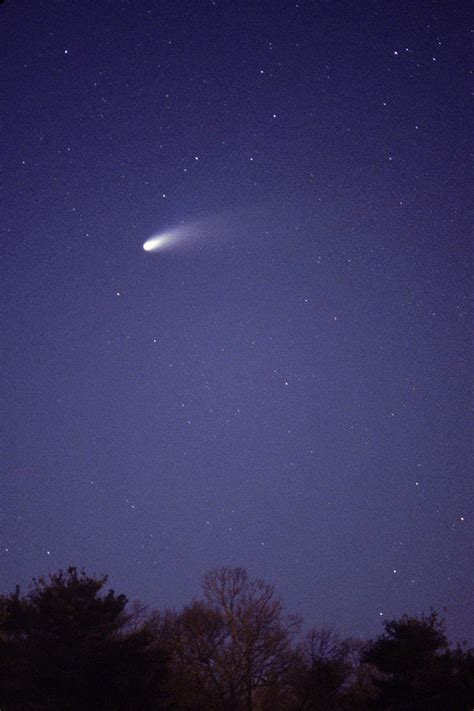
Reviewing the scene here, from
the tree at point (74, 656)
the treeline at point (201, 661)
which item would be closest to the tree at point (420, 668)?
the treeline at point (201, 661)

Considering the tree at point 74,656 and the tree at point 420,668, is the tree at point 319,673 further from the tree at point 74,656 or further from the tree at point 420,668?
the tree at point 74,656

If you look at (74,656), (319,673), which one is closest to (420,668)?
(319,673)

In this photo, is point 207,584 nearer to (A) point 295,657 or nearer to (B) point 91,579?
(A) point 295,657

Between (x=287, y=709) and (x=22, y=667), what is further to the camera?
(x=287, y=709)

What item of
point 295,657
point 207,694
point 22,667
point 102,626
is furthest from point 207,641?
point 22,667

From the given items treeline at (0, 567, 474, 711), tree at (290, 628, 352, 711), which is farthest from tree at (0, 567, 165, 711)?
tree at (290, 628, 352, 711)

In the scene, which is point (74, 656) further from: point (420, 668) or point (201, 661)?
point (420, 668)

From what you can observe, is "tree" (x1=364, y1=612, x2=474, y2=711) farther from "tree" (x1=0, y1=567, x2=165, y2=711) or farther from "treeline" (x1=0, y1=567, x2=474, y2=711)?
"tree" (x1=0, y1=567, x2=165, y2=711)
